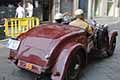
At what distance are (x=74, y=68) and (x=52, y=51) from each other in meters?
0.75

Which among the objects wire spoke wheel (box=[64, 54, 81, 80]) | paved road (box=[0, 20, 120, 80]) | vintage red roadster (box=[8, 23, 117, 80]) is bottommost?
paved road (box=[0, 20, 120, 80])

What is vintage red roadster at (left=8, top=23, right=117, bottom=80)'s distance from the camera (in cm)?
555

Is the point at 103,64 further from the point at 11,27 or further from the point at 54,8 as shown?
the point at 54,8

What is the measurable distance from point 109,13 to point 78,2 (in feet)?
15.4

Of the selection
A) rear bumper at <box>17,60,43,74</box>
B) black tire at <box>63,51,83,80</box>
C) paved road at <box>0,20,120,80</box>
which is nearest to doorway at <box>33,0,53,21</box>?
paved road at <box>0,20,120,80</box>

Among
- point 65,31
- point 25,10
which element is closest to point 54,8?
point 25,10

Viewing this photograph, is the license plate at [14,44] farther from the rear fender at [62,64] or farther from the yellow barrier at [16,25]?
the yellow barrier at [16,25]

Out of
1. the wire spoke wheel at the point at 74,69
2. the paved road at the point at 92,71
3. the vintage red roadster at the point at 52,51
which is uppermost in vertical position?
the vintage red roadster at the point at 52,51

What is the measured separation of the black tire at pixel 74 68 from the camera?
5824mm

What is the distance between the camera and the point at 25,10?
1798 cm

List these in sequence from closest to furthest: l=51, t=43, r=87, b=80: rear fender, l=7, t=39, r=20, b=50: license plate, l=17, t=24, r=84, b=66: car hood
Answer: l=51, t=43, r=87, b=80: rear fender → l=17, t=24, r=84, b=66: car hood → l=7, t=39, r=20, b=50: license plate

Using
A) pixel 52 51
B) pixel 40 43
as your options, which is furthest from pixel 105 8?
pixel 52 51

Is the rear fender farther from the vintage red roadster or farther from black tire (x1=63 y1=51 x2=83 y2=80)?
black tire (x1=63 y1=51 x2=83 y2=80)

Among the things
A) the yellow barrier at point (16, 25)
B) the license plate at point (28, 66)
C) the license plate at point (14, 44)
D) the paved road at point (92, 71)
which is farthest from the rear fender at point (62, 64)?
the yellow barrier at point (16, 25)
